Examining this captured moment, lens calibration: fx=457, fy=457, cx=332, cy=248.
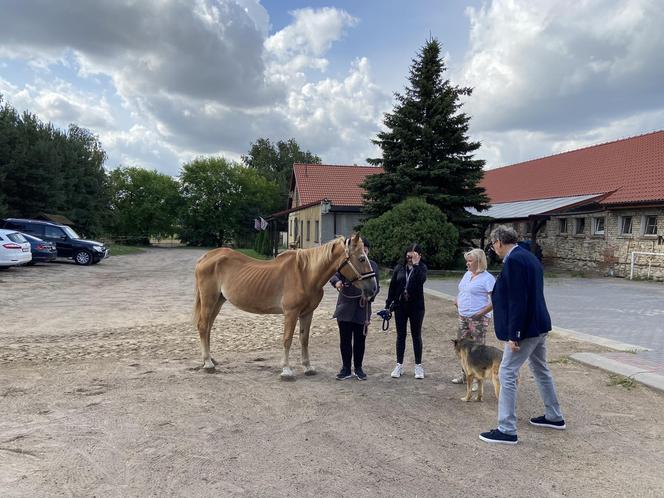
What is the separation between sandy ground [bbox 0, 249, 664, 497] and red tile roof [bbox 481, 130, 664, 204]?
16.8m

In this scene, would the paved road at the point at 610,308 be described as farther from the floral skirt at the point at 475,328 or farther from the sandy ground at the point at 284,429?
the floral skirt at the point at 475,328

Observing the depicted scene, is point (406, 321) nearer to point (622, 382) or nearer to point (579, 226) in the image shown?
point (622, 382)

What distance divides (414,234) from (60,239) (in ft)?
55.5

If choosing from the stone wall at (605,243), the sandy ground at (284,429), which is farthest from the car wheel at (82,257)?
the stone wall at (605,243)

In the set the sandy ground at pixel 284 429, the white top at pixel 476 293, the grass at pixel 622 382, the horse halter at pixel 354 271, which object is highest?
the horse halter at pixel 354 271

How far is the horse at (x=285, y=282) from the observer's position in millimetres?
5414

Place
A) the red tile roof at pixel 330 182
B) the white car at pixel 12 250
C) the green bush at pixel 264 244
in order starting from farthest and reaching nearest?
1. the green bush at pixel 264 244
2. the red tile roof at pixel 330 182
3. the white car at pixel 12 250

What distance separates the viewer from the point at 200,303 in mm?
6309

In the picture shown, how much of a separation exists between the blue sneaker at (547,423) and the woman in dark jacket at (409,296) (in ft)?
5.35

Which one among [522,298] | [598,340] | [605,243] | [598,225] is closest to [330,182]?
[598,225]

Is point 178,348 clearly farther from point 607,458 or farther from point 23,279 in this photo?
point 23,279

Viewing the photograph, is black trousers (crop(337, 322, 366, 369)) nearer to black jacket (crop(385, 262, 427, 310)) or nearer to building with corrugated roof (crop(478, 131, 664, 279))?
black jacket (crop(385, 262, 427, 310))

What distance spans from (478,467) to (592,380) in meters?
3.14

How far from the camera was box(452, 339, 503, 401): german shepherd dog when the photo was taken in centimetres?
475
